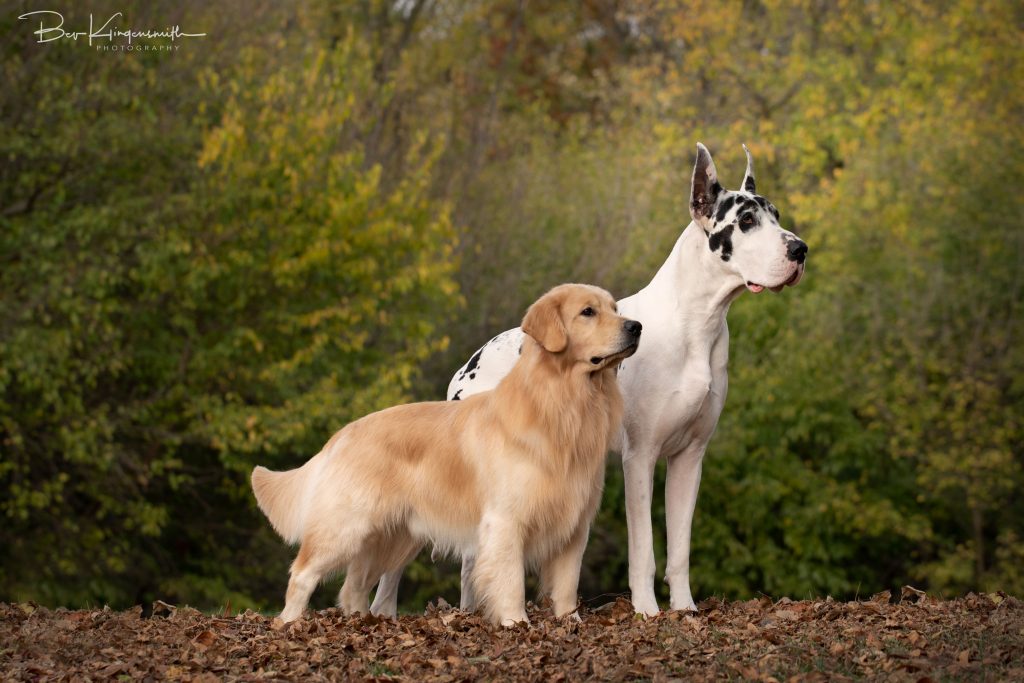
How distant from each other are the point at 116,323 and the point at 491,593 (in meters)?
11.2

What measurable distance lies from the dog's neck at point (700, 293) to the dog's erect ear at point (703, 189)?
9cm

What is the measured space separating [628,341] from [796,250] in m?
1.04

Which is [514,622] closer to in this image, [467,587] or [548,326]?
[467,587]

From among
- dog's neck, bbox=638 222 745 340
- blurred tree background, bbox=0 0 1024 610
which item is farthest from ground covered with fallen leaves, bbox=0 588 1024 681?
blurred tree background, bbox=0 0 1024 610

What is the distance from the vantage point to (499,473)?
6562 millimetres

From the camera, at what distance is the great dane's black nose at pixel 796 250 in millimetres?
6559

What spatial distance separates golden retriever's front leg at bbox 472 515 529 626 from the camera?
6.46 meters

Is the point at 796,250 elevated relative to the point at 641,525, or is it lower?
elevated

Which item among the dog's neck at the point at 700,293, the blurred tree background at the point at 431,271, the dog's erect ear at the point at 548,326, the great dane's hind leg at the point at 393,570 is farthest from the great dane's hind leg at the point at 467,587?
the blurred tree background at the point at 431,271

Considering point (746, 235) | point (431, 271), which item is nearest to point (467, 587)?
point (746, 235)

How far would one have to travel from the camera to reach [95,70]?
1705 centimetres

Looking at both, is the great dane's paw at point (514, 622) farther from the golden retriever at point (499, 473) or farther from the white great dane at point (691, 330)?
the white great dane at point (691, 330)

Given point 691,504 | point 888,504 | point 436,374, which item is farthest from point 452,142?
point 691,504

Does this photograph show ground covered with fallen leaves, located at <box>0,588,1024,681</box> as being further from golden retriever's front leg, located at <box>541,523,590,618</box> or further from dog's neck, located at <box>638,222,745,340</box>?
dog's neck, located at <box>638,222,745,340</box>
